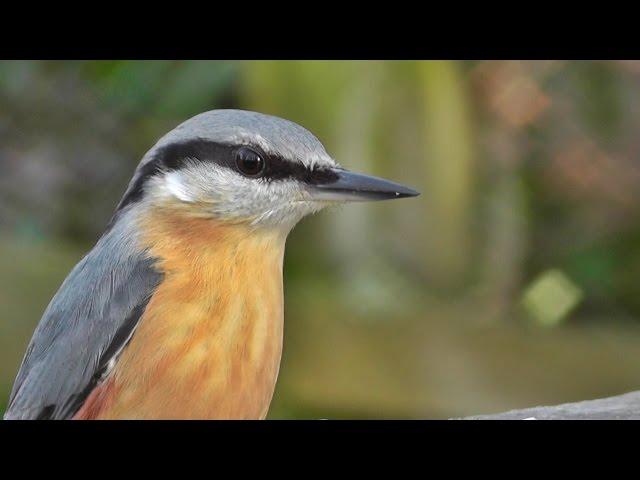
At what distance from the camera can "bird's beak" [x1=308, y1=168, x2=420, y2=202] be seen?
181 cm

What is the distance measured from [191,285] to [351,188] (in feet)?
1.03

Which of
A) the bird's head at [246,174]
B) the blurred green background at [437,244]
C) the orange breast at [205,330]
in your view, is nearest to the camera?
the orange breast at [205,330]

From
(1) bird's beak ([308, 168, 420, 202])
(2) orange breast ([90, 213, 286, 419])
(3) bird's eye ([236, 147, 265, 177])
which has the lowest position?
(2) orange breast ([90, 213, 286, 419])

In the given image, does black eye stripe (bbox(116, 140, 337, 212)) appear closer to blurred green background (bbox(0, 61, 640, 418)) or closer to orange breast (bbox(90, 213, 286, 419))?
orange breast (bbox(90, 213, 286, 419))

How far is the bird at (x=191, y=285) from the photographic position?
1736 millimetres

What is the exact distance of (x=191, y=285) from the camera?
180cm

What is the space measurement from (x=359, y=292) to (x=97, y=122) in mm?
1263

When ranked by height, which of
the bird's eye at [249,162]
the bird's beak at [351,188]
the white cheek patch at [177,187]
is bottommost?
the bird's beak at [351,188]

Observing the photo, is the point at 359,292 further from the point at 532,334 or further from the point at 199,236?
the point at 199,236

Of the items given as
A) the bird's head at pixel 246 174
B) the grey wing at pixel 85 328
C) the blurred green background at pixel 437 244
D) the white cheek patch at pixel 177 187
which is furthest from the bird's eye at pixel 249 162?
the blurred green background at pixel 437 244

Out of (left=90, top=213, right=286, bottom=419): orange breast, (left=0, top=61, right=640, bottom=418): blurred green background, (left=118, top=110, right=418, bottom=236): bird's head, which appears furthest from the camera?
(left=0, top=61, right=640, bottom=418): blurred green background

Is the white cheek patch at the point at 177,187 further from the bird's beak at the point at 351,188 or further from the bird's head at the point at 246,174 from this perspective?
the bird's beak at the point at 351,188

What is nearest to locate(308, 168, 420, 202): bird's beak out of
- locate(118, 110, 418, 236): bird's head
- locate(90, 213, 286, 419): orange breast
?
locate(118, 110, 418, 236): bird's head
